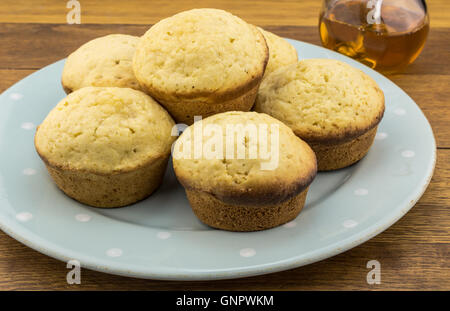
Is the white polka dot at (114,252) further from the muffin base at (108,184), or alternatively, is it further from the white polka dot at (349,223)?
the white polka dot at (349,223)

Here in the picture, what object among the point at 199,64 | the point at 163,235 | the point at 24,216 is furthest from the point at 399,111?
the point at 24,216

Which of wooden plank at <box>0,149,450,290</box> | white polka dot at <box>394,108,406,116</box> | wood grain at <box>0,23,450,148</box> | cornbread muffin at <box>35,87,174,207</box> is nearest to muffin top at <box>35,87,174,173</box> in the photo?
cornbread muffin at <box>35,87,174,207</box>

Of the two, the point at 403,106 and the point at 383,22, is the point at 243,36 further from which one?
the point at 383,22

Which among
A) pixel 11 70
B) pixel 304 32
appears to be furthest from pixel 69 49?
pixel 304 32

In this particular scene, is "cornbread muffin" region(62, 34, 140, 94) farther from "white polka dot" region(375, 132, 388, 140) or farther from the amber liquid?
the amber liquid

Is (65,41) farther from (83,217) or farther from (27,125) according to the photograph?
(83,217)

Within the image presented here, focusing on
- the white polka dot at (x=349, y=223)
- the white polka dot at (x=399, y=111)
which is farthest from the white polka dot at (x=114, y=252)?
the white polka dot at (x=399, y=111)
